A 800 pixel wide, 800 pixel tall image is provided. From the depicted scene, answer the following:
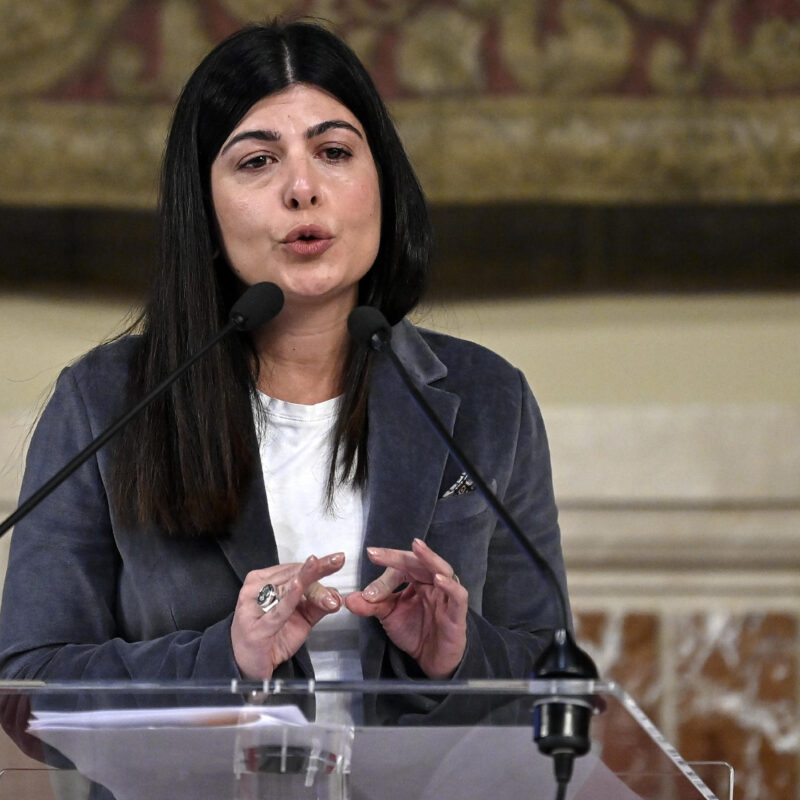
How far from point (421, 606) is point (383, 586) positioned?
8 centimetres

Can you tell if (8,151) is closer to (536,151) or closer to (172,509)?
(536,151)

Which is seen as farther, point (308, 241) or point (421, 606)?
point (308, 241)

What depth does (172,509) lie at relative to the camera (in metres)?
1.71

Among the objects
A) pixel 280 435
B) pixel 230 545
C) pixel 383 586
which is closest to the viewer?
pixel 383 586

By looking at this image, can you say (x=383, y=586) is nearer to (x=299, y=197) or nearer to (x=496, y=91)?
(x=299, y=197)

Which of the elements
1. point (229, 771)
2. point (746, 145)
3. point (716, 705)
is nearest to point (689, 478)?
point (716, 705)

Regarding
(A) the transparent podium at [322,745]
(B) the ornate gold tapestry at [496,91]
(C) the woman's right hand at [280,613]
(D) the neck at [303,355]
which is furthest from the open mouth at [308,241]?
(B) the ornate gold tapestry at [496,91]

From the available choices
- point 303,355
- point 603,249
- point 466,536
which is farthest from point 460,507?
point 603,249

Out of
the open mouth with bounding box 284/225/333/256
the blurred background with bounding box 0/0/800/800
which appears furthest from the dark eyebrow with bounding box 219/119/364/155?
the blurred background with bounding box 0/0/800/800

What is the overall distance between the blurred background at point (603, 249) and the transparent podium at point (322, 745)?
167cm

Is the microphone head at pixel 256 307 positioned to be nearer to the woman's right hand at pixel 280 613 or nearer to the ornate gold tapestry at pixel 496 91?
the woman's right hand at pixel 280 613

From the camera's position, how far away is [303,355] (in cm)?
185

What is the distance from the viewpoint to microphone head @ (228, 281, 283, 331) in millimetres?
1511

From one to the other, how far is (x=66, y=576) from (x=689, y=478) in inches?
59.8
